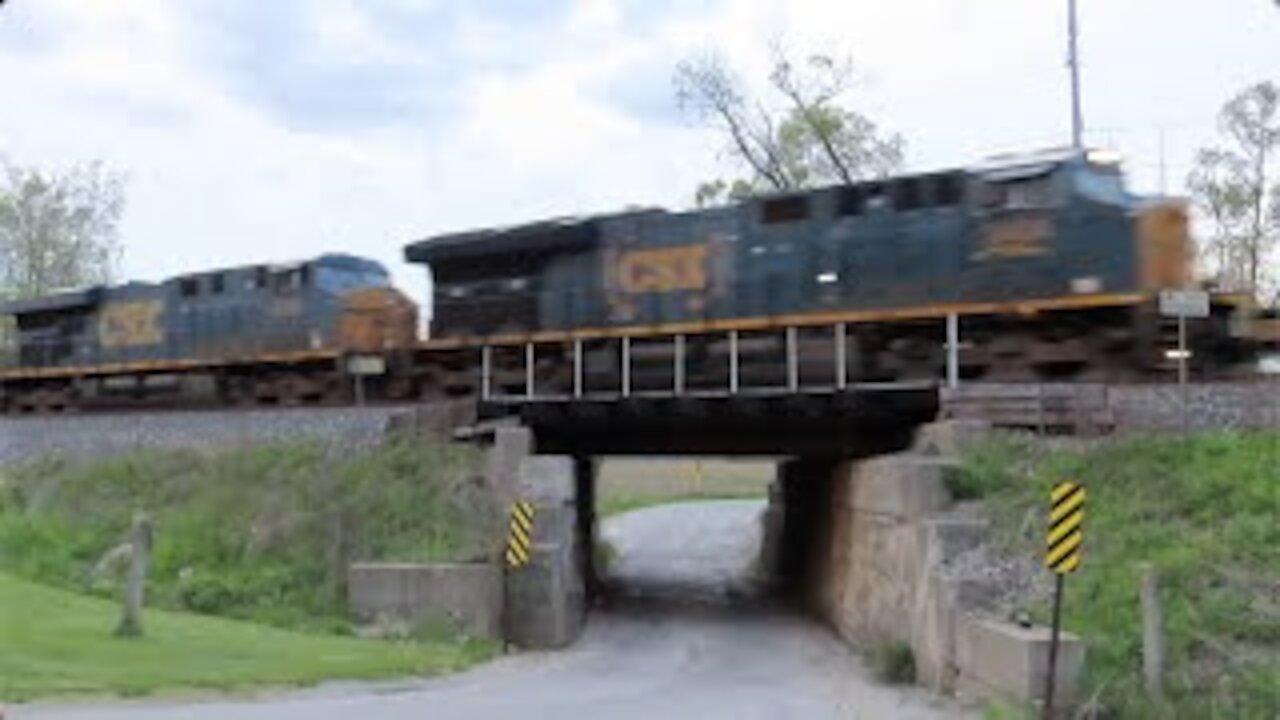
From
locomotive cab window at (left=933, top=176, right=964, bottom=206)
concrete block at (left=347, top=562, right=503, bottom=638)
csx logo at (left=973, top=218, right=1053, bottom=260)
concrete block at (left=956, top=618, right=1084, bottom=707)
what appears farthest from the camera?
locomotive cab window at (left=933, top=176, right=964, bottom=206)

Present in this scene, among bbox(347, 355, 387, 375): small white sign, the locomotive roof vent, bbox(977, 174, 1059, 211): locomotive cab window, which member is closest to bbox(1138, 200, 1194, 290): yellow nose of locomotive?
bbox(977, 174, 1059, 211): locomotive cab window

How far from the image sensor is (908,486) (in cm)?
2445

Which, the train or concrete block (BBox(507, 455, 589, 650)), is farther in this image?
concrete block (BBox(507, 455, 589, 650))

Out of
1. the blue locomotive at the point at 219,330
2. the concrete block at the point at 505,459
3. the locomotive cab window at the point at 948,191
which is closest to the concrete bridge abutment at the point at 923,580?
the locomotive cab window at the point at 948,191

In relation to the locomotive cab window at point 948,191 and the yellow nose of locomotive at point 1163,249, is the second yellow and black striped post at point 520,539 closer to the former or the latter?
the locomotive cab window at point 948,191

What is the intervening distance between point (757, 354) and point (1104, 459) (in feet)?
30.4

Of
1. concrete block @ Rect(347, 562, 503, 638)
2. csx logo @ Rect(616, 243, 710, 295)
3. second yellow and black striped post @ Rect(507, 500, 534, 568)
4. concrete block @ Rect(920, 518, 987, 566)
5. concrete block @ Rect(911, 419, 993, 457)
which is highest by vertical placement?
csx logo @ Rect(616, 243, 710, 295)

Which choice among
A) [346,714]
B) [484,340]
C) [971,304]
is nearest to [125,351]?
[484,340]

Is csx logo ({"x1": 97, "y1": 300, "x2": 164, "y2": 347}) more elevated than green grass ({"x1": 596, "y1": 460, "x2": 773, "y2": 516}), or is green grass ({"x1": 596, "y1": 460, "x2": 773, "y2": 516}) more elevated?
csx logo ({"x1": 97, "y1": 300, "x2": 164, "y2": 347})

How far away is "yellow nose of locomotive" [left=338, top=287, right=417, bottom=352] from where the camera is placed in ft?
122

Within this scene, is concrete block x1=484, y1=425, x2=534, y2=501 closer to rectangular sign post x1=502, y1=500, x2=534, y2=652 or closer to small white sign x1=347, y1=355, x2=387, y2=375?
rectangular sign post x1=502, y1=500, x2=534, y2=652

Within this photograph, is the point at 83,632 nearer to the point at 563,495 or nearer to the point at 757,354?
the point at 563,495

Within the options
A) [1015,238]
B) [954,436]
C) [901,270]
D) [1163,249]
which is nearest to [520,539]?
[954,436]

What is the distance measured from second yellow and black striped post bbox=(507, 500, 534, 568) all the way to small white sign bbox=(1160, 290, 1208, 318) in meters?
10.7
